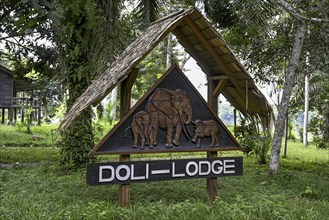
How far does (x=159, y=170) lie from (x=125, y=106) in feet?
3.48

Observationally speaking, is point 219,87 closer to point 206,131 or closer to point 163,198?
point 206,131

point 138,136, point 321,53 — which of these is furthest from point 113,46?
point 321,53

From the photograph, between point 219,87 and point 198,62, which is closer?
point 219,87

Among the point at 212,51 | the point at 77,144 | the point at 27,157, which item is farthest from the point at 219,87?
the point at 27,157

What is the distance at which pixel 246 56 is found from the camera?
38.3 ft

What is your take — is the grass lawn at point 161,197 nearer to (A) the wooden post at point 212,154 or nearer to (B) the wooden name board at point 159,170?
(A) the wooden post at point 212,154

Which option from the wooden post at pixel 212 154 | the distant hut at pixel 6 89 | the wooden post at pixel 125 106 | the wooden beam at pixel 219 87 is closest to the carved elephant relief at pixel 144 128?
the wooden post at pixel 125 106

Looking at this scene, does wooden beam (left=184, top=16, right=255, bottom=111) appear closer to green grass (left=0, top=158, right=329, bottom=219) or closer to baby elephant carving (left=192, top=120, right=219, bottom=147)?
baby elephant carving (left=192, top=120, right=219, bottom=147)

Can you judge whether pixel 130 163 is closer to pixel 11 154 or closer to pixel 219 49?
pixel 219 49

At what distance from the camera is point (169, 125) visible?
17.9 ft

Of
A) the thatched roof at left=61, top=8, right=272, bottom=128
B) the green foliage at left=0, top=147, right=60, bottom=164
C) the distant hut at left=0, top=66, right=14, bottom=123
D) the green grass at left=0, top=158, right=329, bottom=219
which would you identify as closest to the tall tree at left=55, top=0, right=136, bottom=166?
the green grass at left=0, top=158, right=329, bottom=219

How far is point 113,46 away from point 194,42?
3.06 meters

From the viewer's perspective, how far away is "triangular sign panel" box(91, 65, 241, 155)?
526cm

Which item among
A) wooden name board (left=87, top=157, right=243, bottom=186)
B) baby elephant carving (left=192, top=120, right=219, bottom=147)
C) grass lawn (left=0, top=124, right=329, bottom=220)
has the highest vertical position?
baby elephant carving (left=192, top=120, right=219, bottom=147)
